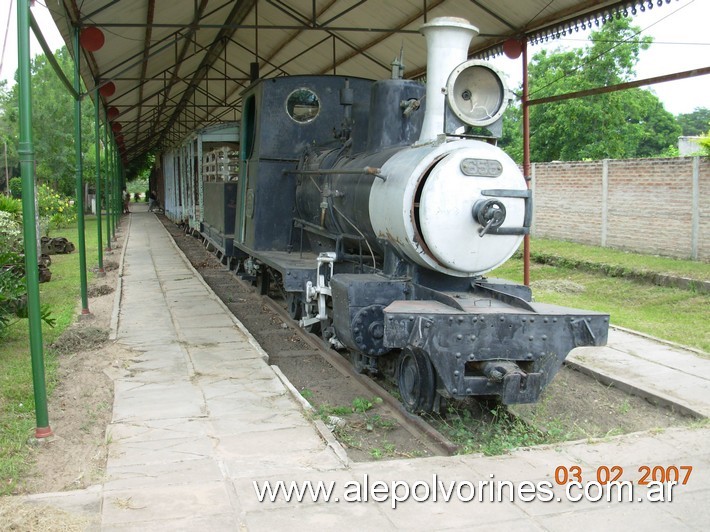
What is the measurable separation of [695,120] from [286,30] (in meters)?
51.5

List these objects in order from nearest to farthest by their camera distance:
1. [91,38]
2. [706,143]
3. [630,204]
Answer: [91,38], [706,143], [630,204]

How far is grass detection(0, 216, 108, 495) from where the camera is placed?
161 inches

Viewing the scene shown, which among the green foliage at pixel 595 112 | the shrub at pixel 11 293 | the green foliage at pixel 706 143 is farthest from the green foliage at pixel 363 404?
the green foliage at pixel 595 112

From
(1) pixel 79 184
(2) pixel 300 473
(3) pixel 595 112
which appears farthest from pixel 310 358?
(3) pixel 595 112

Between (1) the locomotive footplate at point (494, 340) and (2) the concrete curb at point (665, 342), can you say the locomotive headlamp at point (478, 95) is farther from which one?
(2) the concrete curb at point (665, 342)

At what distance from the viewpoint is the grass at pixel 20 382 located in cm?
409

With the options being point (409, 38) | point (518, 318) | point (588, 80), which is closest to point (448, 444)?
point (518, 318)

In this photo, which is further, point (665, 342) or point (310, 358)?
point (665, 342)

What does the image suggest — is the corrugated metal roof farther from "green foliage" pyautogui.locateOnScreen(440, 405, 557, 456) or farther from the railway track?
"green foliage" pyautogui.locateOnScreen(440, 405, 557, 456)

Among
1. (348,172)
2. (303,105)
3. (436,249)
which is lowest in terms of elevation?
(436,249)

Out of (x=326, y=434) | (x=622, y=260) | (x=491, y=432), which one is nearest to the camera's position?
(x=326, y=434)

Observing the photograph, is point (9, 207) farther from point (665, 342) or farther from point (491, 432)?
point (665, 342)

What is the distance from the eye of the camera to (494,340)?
15.0 ft

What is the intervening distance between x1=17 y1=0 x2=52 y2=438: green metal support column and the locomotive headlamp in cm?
286
